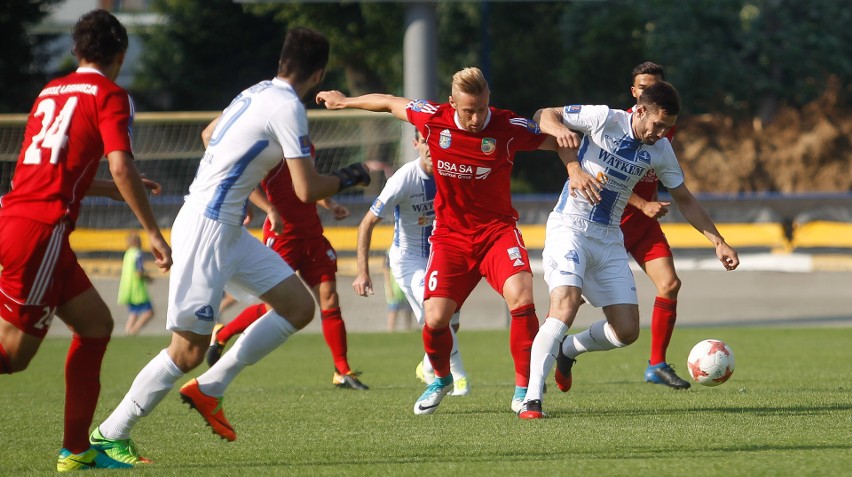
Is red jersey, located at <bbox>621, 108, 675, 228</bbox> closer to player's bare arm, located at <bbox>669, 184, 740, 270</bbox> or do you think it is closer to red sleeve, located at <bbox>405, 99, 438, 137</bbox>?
player's bare arm, located at <bbox>669, 184, 740, 270</bbox>

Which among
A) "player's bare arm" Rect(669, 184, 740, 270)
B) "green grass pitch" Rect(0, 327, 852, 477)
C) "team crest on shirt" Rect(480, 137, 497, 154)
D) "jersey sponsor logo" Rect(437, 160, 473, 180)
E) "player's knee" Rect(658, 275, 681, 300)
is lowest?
"green grass pitch" Rect(0, 327, 852, 477)

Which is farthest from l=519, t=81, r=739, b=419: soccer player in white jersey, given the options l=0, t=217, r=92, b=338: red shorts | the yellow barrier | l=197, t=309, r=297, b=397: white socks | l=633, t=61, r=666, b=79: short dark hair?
the yellow barrier

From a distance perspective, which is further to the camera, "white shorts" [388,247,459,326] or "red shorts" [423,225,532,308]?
"white shorts" [388,247,459,326]

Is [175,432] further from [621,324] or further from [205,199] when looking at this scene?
[621,324]

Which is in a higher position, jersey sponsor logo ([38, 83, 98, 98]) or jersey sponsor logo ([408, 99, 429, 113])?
jersey sponsor logo ([408, 99, 429, 113])

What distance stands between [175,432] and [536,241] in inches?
580

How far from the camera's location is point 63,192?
5.59 m

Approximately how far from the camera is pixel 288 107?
5941 mm

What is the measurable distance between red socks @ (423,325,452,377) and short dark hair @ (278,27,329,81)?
2338mm

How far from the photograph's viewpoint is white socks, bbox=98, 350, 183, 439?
5977mm

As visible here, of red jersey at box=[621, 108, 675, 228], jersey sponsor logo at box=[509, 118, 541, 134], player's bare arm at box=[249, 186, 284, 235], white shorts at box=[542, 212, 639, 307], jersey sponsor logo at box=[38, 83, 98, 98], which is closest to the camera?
jersey sponsor logo at box=[38, 83, 98, 98]

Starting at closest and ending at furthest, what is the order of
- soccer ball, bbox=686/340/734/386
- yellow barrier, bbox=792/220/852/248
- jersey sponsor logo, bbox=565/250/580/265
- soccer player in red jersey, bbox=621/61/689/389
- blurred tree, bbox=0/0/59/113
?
jersey sponsor logo, bbox=565/250/580/265 → soccer ball, bbox=686/340/734/386 → soccer player in red jersey, bbox=621/61/689/389 → yellow barrier, bbox=792/220/852/248 → blurred tree, bbox=0/0/59/113

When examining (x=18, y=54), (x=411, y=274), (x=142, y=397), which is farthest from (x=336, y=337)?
(x=18, y=54)

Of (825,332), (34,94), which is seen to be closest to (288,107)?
(825,332)
